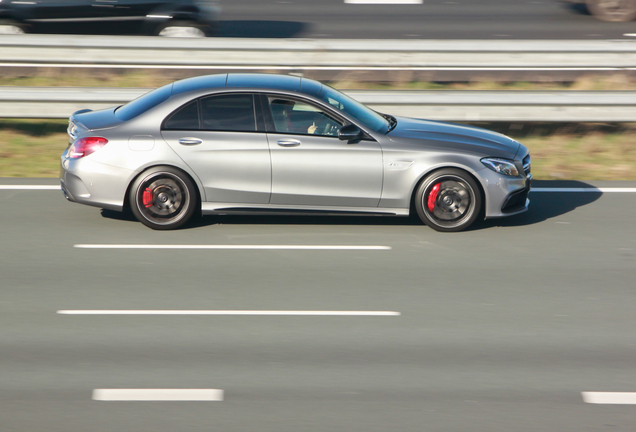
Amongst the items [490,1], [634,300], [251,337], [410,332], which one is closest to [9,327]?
[251,337]

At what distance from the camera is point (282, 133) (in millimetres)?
7637

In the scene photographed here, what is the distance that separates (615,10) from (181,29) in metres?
10.6

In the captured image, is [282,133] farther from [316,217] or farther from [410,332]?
[410,332]

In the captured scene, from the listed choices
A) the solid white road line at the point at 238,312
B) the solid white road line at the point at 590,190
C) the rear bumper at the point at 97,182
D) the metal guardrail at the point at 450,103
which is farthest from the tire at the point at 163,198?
the solid white road line at the point at 590,190

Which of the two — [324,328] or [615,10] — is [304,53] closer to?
[324,328]

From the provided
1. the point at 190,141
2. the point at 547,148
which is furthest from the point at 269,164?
the point at 547,148

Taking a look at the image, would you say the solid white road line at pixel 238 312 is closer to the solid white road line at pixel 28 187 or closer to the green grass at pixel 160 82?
the solid white road line at pixel 28 187

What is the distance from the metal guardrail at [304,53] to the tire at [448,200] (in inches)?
174

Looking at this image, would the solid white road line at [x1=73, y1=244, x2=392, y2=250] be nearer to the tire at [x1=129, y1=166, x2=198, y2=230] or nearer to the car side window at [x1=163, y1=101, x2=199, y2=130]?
the tire at [x1=129, y1=166, x2=198, y2=230]

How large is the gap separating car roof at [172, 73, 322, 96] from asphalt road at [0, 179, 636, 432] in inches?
55.8

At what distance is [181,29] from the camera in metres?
14.7

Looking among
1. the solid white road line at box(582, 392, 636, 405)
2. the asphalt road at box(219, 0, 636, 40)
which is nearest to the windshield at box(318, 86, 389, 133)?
the solid white road line at box(582, 392, 636, 405)

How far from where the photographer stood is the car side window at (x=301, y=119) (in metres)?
7.67

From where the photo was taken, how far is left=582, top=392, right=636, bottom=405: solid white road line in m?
4.62
